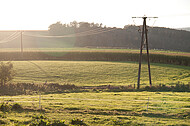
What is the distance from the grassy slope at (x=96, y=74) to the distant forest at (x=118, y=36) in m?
82.4

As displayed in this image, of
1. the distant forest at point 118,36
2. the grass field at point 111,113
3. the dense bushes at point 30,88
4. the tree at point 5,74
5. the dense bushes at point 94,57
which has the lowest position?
the dense bushes at point 30,88

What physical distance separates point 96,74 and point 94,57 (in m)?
26.3

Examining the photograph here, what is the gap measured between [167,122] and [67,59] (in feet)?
220

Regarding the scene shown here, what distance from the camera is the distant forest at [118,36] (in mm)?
148250

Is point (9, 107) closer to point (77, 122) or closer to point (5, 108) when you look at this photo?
point (5, 108)

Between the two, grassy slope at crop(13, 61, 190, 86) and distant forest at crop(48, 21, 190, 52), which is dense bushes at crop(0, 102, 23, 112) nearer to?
grassy slope at crop(13, 61, 190, 86)

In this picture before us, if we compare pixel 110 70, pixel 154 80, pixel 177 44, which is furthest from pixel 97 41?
pixel 154 80

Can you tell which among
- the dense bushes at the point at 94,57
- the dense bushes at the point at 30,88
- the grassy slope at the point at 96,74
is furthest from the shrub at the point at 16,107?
the dense bushes at the point at 94,57

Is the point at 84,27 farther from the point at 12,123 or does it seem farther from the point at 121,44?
the point at 12,123

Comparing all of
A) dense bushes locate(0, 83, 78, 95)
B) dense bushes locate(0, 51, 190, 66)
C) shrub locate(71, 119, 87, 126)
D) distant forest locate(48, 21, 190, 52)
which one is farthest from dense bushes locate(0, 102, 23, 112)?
distant forest locate(48, 21, 190, 52)

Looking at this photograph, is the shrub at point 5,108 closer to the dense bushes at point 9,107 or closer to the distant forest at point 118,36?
the dense bushes at point 9,107

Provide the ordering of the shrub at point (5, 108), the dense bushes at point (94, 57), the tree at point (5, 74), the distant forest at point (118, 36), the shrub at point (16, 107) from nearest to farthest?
the shrub at point (5, 108) < the shrub at point (16, 107) < the tree at point (5, 74) < the dense bushes at point (94, 57) < the distant forest at point (118, 36)

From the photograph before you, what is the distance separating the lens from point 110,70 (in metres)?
57.9

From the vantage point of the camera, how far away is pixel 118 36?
154 meters
